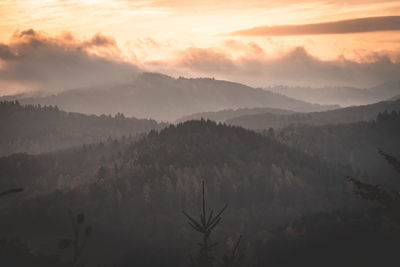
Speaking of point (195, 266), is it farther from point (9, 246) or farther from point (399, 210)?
point (9, 246)

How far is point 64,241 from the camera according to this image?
17016mm

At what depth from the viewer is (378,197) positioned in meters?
20.9

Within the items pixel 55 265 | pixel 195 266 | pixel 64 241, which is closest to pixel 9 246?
pixel 55 265

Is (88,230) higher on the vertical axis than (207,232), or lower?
higher

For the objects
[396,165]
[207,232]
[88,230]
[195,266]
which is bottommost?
[195,266]

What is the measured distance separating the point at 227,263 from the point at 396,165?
39.3 ft

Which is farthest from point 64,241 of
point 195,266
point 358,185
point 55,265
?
point 55,265

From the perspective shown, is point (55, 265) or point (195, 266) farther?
point (55, 265)

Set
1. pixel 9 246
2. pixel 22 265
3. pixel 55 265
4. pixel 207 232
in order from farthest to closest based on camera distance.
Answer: pixel 9 246
pixel 22 265
pixel 55 265
pixel 207 232

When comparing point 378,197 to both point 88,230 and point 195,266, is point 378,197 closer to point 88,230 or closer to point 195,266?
Answer: point 88,230

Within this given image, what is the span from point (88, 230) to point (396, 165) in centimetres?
1327

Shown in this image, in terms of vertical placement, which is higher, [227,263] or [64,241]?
[64,241]

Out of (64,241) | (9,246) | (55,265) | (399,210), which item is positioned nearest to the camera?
(64,241)

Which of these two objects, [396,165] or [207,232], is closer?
[396,165]
